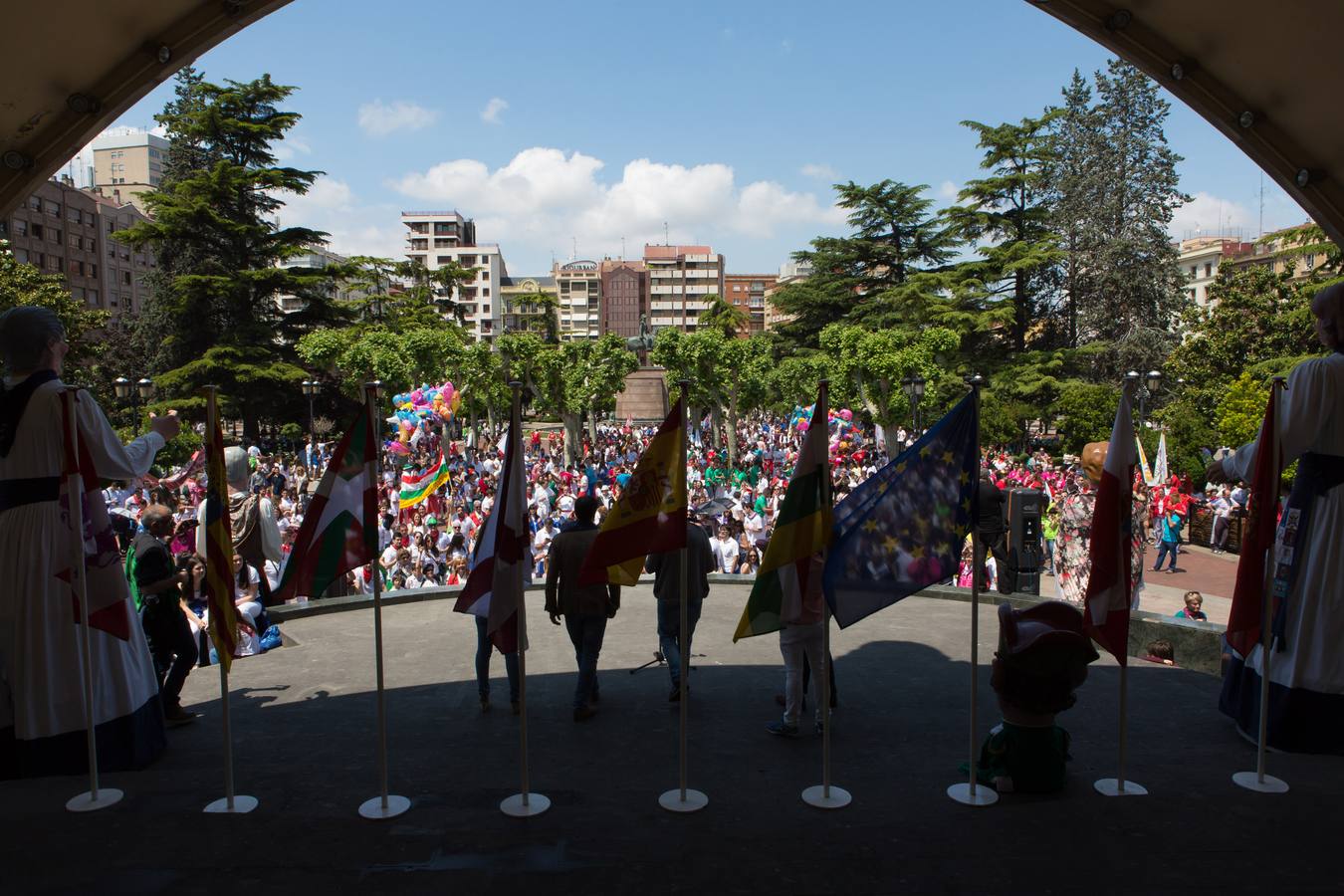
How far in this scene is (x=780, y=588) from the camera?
470 cm

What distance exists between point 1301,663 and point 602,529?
3.59 meters

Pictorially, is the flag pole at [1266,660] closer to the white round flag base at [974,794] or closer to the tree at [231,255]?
the white round flag base at [974,794]

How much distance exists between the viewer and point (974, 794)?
4.22m

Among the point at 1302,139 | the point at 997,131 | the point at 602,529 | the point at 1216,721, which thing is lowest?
the point at 1216,721

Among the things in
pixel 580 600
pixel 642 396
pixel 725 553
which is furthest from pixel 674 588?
pixel 642 396

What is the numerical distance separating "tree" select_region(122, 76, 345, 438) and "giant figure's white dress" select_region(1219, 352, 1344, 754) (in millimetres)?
40620

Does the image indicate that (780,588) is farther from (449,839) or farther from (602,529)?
(449,839)

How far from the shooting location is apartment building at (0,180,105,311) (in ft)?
182

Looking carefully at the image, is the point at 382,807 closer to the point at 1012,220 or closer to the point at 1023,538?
the point at 1023,538

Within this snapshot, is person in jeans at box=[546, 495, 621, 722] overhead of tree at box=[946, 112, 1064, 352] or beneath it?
beneath

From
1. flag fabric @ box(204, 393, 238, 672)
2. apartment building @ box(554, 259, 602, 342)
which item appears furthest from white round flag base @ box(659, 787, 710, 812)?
apartment building @ box(554, 259, 602, 342)

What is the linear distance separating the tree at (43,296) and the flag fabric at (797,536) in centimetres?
3494

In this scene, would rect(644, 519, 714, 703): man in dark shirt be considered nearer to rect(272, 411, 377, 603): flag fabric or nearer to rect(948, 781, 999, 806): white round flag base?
rect(272, 411, 377, 603): flag fabric

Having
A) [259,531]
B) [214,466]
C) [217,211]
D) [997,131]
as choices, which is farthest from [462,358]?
[214,466]
